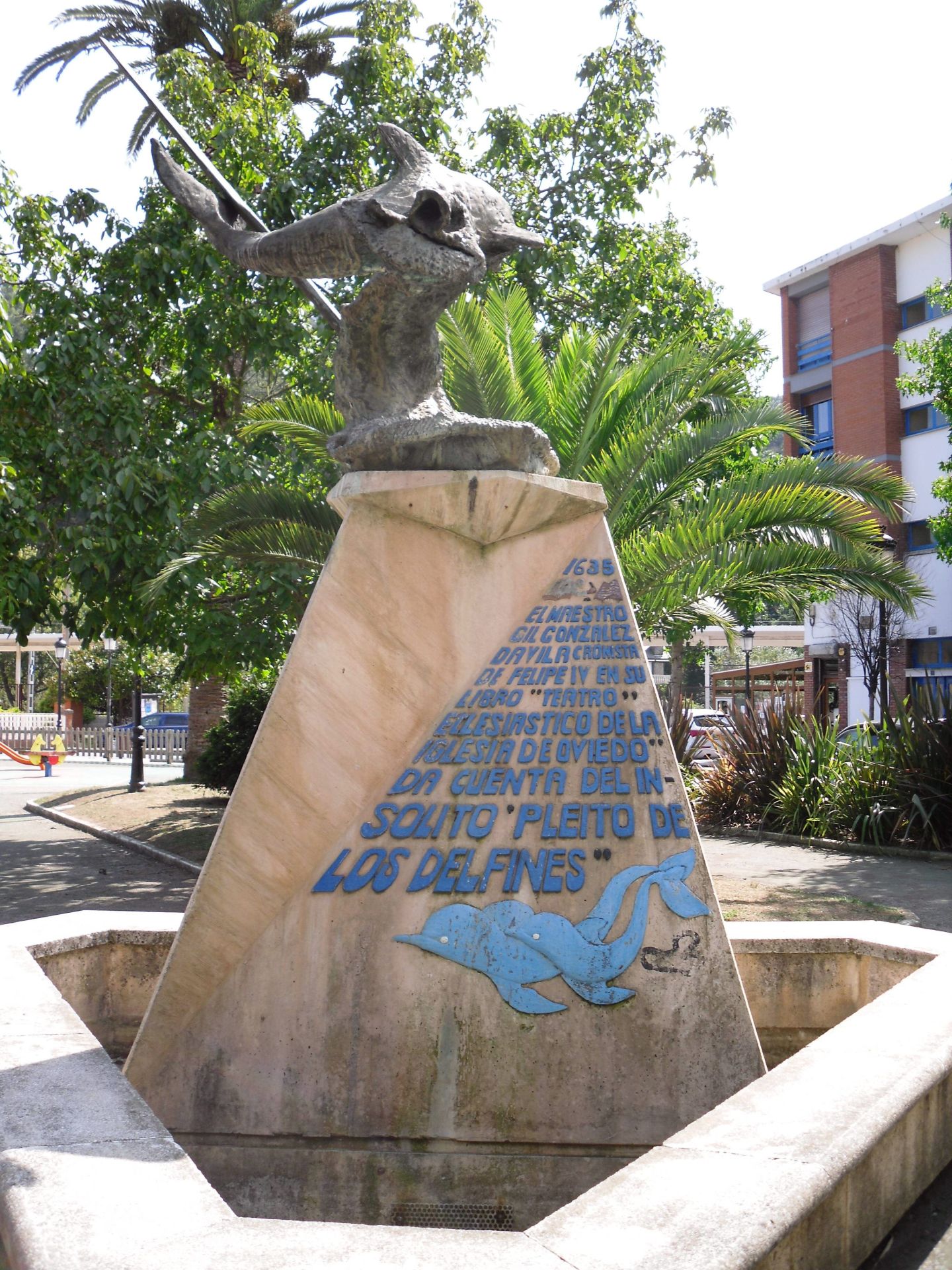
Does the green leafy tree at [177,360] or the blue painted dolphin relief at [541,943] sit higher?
the green leafy tree at [177,360]

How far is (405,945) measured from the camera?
4.25 metres

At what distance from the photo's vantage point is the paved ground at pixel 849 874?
35.1 ft

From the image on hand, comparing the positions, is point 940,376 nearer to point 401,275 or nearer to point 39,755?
point 401,275

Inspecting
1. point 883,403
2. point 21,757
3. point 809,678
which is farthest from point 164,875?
point 883,403

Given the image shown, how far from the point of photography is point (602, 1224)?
2.25 meters

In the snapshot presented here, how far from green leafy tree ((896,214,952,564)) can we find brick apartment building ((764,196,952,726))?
1009 cm

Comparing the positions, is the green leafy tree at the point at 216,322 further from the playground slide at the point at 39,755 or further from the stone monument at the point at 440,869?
the playground slide at the point at 39,755

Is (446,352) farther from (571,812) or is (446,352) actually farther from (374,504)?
(571,812)

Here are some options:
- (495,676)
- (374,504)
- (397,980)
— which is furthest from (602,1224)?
(374,504)

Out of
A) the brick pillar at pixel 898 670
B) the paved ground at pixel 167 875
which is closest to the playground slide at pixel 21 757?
the paved ground at pixel 167 875

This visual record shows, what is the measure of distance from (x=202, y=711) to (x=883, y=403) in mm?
22878

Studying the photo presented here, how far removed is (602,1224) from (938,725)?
1386 cm

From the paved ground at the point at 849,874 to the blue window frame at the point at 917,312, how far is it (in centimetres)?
2264

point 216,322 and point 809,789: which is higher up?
point 216,322
